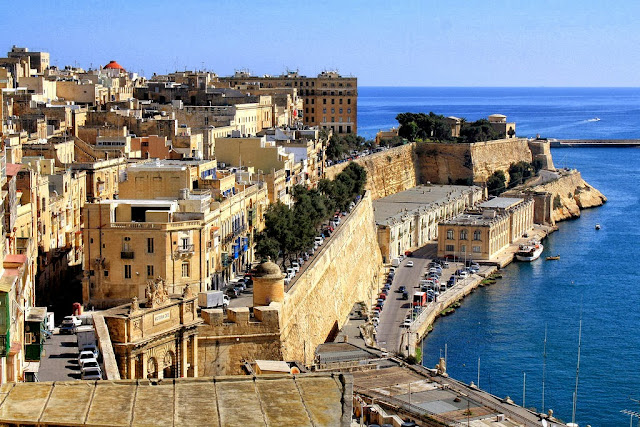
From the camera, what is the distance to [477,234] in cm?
4475

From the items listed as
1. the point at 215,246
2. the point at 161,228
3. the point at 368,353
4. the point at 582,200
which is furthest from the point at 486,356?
the point at 582,200

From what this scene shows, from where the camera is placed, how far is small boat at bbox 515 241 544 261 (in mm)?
46094

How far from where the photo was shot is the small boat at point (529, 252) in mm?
46094

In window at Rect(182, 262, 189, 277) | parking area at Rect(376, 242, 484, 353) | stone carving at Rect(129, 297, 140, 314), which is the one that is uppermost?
stone carving at Rect(129, 297, 140, 314)

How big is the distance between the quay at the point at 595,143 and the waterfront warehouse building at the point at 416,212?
41184 mm

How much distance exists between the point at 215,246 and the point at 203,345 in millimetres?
6434

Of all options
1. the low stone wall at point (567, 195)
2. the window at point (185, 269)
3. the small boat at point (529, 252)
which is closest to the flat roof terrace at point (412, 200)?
the low stone wall at point (567, 195)

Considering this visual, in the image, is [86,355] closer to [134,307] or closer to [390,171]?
[134,307]

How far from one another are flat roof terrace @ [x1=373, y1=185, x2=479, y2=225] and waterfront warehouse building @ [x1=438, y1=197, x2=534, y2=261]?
2.09 m

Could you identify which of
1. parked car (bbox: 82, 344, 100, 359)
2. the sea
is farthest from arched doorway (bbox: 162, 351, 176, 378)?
the sea

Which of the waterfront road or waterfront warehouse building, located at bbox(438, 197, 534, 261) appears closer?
the waterfront road

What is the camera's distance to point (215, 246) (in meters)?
25.1

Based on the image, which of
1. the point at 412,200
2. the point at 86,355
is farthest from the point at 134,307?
the point at 412,200

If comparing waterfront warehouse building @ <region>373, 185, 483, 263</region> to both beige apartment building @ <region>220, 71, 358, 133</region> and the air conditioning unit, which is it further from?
the air conditioning unit
